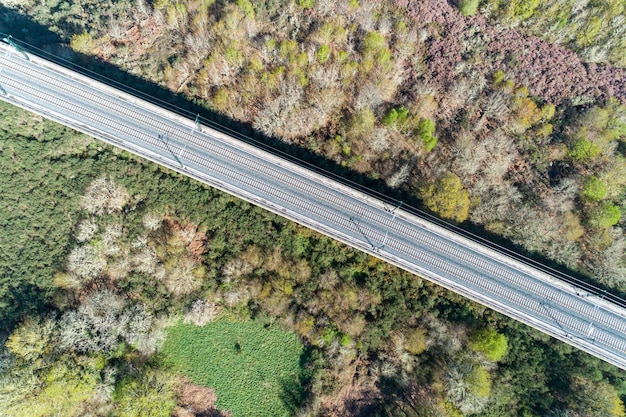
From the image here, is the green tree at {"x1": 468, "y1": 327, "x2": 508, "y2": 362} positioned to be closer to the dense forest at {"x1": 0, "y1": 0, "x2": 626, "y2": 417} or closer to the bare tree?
the dense forest at {"x1": 0, "y1": 0, "x2": 626, "y2": 417}

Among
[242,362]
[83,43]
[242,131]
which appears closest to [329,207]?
[242,131]

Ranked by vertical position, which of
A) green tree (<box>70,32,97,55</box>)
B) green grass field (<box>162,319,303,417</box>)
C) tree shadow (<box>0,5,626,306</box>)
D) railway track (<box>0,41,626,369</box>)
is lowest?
green grass field (<box>162,319,303,417</box>)

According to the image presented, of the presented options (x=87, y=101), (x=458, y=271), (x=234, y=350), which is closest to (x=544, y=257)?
(x=458, y=271)

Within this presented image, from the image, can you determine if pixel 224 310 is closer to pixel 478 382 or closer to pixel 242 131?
pixel 242 131

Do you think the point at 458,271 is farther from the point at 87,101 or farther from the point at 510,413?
the point at 87,101

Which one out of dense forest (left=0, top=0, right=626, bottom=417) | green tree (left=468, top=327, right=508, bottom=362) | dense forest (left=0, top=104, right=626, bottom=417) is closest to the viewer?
green tree (left=468, top=327, right=508, bottom=362)

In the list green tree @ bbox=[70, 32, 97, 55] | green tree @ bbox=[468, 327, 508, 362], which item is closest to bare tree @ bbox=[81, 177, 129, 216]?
green tree @ bbox=[70, 32, 97, 55]
